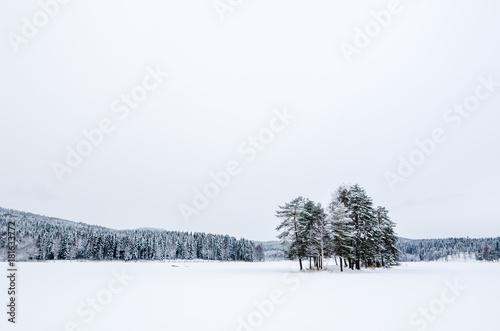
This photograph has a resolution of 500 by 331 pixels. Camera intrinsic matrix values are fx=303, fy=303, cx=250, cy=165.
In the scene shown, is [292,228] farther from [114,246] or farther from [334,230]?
[114,246]

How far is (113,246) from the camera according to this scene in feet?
400

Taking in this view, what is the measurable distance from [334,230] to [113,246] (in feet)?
341

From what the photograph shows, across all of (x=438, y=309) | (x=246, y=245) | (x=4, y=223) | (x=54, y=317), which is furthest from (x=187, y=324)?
(x=4, y=223)

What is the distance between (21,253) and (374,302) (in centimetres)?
12152

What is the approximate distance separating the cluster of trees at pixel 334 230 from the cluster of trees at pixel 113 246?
299ft

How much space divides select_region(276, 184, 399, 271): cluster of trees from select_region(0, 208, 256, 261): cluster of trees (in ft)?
299

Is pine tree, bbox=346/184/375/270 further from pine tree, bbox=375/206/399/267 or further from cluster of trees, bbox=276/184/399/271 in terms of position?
pine tree, bbox=375/206/399/267

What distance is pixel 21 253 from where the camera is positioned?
335 ft

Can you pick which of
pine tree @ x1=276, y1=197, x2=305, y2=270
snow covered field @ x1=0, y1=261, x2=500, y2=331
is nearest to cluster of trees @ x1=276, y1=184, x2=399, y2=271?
pine tree @ x1=276, y1=197, x2=305, y2=270

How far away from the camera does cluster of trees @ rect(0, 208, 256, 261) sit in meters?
109

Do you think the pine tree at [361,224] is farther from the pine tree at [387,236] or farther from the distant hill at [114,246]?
the distant hill at [114,246]

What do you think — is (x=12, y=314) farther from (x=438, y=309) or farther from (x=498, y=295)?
(x=498, y=295)

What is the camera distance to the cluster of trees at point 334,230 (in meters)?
46.9

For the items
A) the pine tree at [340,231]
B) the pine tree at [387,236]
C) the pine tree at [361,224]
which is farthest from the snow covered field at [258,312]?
the pine tree at [387,236]
